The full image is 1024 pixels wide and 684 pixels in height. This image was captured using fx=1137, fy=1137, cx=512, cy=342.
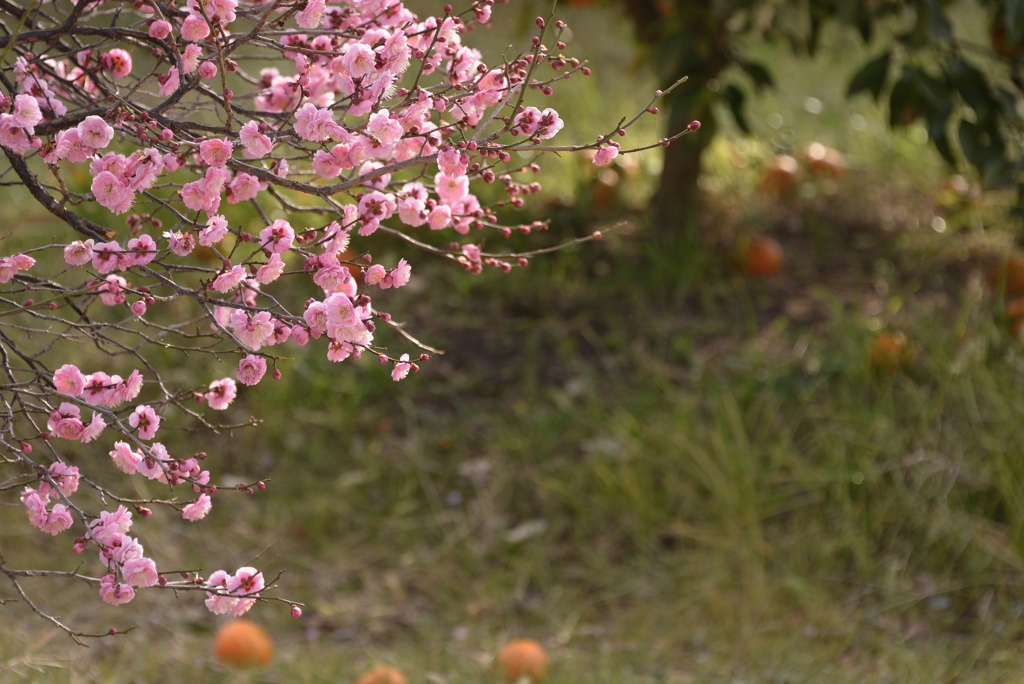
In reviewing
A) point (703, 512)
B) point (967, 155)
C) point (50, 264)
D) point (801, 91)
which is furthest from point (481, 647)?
point (801, 91)

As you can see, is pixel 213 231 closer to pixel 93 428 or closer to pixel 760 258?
A: pixel 93 428

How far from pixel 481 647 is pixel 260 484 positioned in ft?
4.27

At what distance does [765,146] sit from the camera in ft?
15.4

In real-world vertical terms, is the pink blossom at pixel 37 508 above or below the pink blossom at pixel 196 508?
above

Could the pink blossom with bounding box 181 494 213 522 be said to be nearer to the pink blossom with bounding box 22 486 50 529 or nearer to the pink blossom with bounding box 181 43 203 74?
the pink blossom with bounding box 22 486 50 529

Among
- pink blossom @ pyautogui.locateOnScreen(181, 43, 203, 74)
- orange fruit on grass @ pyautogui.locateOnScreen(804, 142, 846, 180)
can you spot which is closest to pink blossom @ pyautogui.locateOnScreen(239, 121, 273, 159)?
pink blossom @ pyautogui.locateOnScreen(181, 43, 203, 74)

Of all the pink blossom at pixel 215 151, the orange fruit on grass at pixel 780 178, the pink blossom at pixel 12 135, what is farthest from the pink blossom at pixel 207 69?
the orange fruit on grass at pixel 780 178

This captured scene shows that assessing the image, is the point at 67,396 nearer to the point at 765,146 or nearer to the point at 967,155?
the point at 967,155

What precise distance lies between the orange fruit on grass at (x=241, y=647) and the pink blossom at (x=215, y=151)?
1321 mm

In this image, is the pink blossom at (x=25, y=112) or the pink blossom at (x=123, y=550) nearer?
the pink blossom at (x=25, y=112)

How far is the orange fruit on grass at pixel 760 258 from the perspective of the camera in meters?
3.62

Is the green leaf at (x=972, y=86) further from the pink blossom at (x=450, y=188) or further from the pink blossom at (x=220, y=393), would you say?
the pink blossom at (x=220, y=393)

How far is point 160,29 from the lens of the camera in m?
1.35

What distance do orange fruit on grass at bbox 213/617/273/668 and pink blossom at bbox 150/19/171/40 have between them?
1.37m
